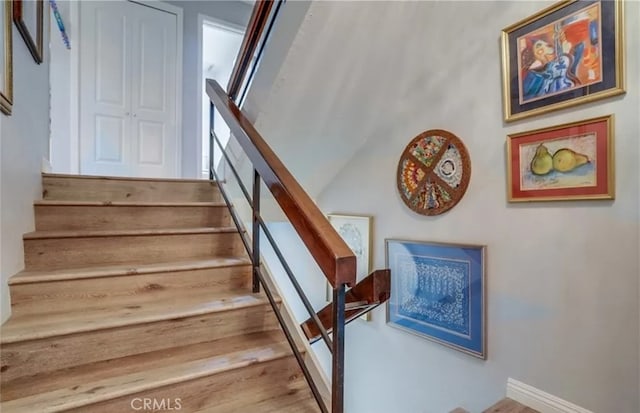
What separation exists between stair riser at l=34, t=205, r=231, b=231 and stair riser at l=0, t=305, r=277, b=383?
755 millimetres

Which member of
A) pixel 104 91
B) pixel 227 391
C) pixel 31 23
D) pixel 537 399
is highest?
pixel 104 91

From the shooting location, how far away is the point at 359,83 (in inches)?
81.7

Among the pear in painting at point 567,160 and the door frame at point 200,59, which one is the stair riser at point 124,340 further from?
the door frame at point 200,59

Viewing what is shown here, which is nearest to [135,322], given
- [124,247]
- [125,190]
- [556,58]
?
[124,247]

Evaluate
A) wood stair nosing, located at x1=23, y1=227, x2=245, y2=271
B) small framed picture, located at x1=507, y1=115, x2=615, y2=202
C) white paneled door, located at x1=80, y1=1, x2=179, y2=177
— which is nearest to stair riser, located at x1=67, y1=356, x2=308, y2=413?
wood stair nosing, located at x1=23, y1=227, x2=245, y2=271

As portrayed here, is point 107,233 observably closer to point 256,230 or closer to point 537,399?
point 256,230

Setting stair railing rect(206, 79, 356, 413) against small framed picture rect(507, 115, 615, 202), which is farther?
small framed picture rect(507, 115, 615, 202)

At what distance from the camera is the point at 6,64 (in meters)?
1.33

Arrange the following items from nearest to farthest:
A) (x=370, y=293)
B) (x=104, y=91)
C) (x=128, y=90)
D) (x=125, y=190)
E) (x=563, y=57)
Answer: (x=370, y=293)
(x=563, y=57)
(x=125, y=190)
(x=104, y=91)
(x=128, y=90)

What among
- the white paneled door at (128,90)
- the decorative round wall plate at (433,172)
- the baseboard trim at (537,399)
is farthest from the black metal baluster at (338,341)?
the white paneled door at (128,90)

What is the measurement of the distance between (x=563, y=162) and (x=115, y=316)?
6.36 ft

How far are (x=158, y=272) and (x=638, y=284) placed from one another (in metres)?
1.93

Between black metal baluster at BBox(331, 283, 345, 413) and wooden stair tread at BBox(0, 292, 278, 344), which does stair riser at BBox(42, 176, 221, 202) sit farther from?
black metal baluster at BBox(331, 283, 345, 413)

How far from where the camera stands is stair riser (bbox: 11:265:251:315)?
137cm
